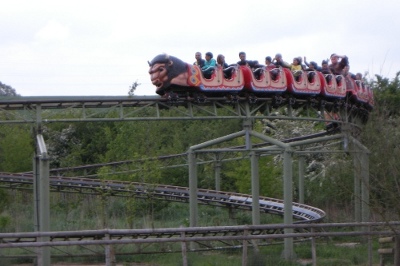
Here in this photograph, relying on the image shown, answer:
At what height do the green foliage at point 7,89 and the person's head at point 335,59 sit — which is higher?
the green foliage at point 7,89

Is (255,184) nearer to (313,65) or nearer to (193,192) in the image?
(193,192)

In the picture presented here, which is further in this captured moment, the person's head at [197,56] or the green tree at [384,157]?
the person's head at [197,56]

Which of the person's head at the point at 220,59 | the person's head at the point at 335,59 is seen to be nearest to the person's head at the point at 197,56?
the person's head at the point at 220,59

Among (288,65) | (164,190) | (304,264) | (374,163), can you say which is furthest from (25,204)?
(374,163)

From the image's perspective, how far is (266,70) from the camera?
20.6 m

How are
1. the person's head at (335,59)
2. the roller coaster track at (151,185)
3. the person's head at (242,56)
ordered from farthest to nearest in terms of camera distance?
1. the person's head at (335,59)
2. the person's head at (242,56)
3. the roller coaster track at (151,185)

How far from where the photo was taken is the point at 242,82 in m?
20.0

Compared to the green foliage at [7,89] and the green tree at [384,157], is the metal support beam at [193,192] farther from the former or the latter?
the green foliage at [7,89]

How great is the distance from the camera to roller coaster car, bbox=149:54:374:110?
1880cm

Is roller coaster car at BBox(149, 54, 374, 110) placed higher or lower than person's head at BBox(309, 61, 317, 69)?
lower

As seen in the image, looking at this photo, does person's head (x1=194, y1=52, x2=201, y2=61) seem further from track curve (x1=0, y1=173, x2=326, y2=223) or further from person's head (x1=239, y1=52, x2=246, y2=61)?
track curve (x1=0, y1=173, x2=326, y2=223)

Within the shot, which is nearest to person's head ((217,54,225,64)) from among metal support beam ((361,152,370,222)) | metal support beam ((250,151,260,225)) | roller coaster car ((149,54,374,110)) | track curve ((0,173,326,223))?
roller coaster car ((149,54,374,110))

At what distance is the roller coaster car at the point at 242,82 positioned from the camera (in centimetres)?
1880

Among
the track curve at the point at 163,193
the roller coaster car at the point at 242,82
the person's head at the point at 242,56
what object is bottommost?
the track curve at the point at 163,193
